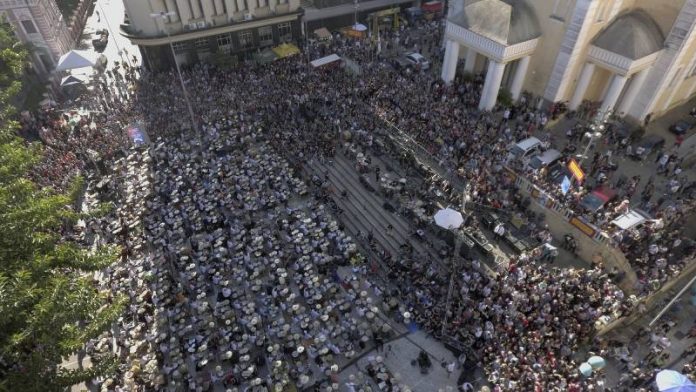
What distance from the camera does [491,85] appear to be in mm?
34500

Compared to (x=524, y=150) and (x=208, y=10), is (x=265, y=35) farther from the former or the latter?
(x=524, y=150)

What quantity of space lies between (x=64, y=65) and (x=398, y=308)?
39048 millimetres

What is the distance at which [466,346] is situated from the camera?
72.2ft

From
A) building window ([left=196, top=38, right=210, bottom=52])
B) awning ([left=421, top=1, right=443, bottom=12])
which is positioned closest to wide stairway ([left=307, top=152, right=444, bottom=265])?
building window ([left=196, top=38, right=210, bottom=52])

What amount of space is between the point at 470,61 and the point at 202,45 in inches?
1086

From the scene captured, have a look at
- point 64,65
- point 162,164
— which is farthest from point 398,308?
point 64,65

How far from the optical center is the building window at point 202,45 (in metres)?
45.3

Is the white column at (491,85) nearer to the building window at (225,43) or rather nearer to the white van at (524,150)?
the white van at (524,150)

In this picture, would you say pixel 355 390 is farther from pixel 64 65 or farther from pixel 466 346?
pixel 64 65

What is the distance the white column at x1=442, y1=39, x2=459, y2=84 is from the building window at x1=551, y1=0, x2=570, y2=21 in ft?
24.7

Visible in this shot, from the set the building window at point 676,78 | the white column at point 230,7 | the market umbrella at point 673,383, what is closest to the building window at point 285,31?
the white column at point 230,7

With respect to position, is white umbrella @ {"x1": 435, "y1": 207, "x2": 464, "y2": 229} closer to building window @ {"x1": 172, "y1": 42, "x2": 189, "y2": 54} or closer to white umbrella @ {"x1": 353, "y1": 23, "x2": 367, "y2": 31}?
white umbrella @ {"x1": 353, "y1": 23, "x2": 367, "y2": 31}

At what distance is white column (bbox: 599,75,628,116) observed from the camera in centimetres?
3135

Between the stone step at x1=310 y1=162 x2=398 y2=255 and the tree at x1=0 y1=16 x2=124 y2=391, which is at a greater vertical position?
the tree at x1=0 y1=16 x2=124 y2=391
